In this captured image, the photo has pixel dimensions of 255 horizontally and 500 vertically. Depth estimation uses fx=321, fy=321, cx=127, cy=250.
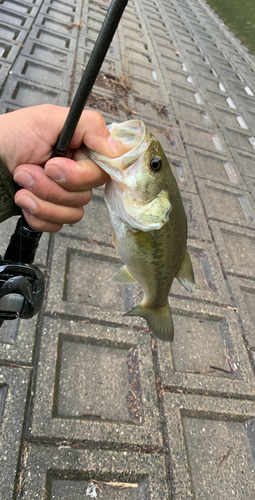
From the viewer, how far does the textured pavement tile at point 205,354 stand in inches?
93.7

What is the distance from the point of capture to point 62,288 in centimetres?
245

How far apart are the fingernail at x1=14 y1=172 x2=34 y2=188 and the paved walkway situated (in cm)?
131

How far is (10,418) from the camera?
179 centimetres

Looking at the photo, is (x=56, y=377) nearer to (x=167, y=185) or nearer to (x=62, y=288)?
(x=62, y=288)

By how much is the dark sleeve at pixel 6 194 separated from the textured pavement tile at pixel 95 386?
125 cm

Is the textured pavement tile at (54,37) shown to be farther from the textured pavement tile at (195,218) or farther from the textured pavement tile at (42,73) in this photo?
the textured pavement tile at (195,218)

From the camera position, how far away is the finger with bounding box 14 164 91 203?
1103 millimetres

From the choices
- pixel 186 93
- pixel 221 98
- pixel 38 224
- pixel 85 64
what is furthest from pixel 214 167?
pixel 38 224

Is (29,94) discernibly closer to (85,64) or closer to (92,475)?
(85,64)

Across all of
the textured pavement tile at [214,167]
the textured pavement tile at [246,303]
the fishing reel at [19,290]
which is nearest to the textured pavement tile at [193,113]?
the textured pavement tile at [214,167]

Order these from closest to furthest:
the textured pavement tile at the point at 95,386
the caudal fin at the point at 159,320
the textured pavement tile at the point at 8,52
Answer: the caudal fin at the point at 159,320, the textured pavement tile at the point at 95,386, the textured pavement tile at the point at 8,52

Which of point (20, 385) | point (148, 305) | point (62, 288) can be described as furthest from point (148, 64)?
point (20, 385)

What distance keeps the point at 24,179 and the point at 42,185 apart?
0.06 metres

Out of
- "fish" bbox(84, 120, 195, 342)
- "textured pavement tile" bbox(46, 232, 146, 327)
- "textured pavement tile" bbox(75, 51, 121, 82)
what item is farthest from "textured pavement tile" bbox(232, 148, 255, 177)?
"fish" bbox(84, 120, 195, 342)
